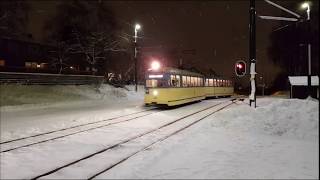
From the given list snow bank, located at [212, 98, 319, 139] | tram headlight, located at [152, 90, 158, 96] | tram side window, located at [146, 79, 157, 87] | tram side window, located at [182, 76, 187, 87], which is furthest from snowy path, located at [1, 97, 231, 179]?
tram side window, located at [182, 76, 187, 87]

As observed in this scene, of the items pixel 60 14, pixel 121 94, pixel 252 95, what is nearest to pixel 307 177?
pixel 252 95

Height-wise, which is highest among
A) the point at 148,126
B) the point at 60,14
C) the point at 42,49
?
the point at 60,14

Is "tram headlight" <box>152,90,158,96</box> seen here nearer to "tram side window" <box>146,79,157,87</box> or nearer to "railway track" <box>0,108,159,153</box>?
"tram side window" <box>146,79,157,87</box>

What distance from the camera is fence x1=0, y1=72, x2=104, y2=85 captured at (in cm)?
3487

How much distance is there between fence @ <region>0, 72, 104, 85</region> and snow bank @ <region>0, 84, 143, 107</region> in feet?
3.06

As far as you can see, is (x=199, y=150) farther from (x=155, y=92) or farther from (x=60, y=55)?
(x=60, y=55)

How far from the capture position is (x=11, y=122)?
2028cm

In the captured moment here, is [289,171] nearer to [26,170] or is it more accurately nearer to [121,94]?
[26,170]

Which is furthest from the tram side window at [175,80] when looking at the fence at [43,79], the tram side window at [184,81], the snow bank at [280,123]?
the fence at [43,79]

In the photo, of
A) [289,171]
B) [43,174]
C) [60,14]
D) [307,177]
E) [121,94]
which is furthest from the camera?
[60,14]

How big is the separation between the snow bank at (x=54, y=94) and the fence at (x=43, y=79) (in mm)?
934

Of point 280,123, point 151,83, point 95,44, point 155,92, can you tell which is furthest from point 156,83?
point 95,44

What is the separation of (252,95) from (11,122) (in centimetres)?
1184

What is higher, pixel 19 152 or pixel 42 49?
pixel 42 49
